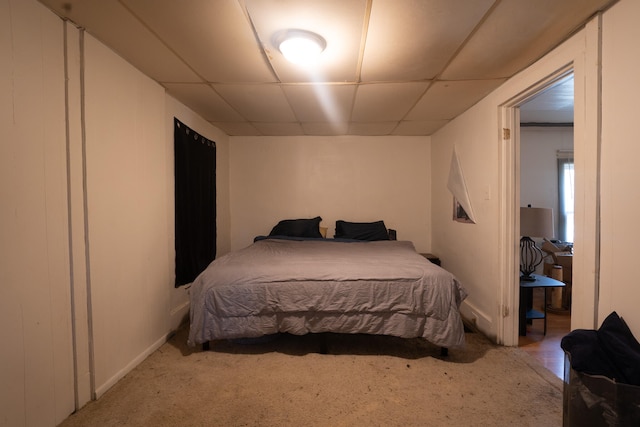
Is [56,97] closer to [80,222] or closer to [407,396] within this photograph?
[80,222]

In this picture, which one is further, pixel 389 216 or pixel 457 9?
pixel 389 216

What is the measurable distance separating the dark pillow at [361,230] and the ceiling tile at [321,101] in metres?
1.40

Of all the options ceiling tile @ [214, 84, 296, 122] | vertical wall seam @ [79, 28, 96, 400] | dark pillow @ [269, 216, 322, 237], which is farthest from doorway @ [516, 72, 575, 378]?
vertical wall seam @ [79, 28, 96, 400]

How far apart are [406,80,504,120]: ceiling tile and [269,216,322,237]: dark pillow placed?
179cm

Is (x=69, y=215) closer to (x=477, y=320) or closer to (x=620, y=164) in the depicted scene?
(x=620, y=164)

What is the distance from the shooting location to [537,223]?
2383 mm

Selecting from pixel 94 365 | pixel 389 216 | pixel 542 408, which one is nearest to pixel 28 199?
pixel 94 365

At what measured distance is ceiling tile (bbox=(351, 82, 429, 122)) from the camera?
88.0 inches

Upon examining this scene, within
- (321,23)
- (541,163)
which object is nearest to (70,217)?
(321,23)

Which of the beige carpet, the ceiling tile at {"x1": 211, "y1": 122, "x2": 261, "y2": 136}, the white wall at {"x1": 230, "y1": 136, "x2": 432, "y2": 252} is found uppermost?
the ceiling tile at {"x1": 211, "y1": 122, "x2": 261, "y2": 136}

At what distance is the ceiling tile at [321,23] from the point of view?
133 cm

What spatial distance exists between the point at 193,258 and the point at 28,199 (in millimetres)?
1630

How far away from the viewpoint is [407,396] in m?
1.64

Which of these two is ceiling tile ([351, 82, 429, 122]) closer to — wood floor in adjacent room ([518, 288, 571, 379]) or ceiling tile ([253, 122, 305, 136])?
ceiling tile ([253, 122, 305, 136])
